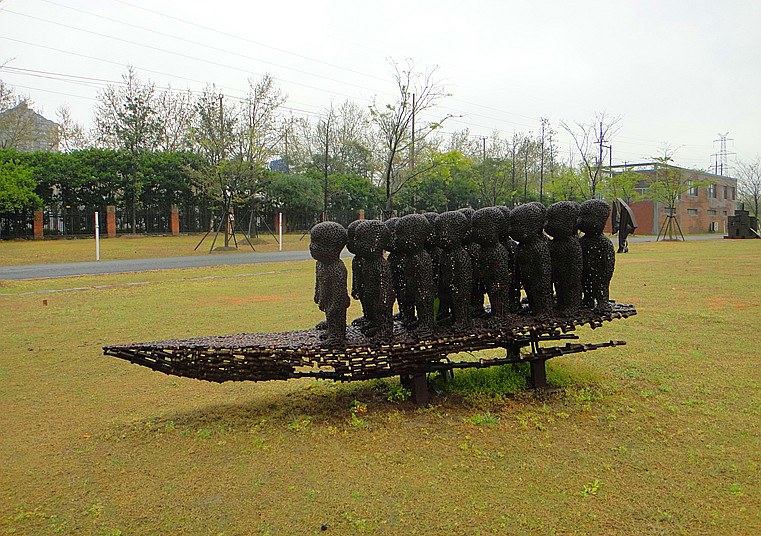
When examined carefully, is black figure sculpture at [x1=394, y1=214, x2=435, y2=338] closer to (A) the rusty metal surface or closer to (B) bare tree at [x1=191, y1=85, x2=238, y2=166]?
(A) the rusty metal surface

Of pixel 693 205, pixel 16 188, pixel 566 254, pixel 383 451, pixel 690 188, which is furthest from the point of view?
pixel 693 205

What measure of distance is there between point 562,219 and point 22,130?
150ft

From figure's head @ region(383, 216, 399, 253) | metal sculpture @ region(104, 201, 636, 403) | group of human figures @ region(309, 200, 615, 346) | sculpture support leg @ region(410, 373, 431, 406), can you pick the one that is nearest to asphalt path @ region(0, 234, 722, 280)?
metal sculpture @ region(104, 201, 636, 403)

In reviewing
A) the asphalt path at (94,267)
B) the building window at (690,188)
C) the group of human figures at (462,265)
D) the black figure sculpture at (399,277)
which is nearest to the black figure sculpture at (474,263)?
Answer: the group of human figures at (462,265)

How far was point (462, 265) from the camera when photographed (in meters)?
4.60

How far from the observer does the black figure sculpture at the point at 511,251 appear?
15.7 ft

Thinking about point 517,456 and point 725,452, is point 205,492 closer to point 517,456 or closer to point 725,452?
point 517,456

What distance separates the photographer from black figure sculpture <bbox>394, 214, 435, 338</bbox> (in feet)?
14.7

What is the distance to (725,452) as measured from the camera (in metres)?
3.73

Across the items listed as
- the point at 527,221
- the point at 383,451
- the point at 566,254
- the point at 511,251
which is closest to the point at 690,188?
the point at 566,254

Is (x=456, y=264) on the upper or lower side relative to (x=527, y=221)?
lower

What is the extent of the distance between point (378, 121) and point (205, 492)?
22.9m

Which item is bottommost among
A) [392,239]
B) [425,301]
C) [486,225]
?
[425,301]

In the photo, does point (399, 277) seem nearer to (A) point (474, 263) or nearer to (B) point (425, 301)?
Result: (B) point (425, 301)
